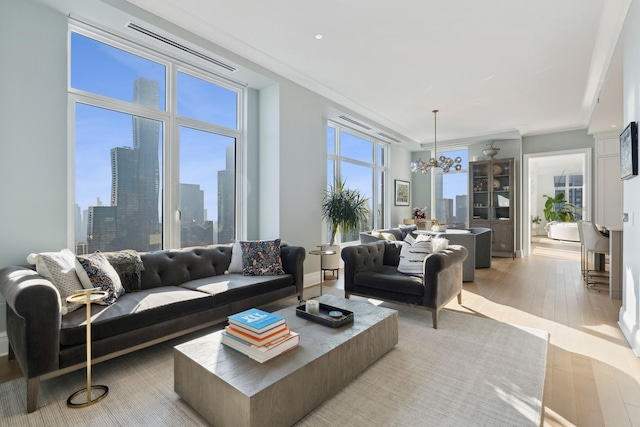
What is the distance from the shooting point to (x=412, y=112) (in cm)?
611

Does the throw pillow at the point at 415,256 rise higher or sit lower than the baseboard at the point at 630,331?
higher

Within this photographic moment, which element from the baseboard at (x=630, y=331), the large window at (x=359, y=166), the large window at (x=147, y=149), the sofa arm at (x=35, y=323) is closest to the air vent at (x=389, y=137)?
the large window at (x=359, y=166)

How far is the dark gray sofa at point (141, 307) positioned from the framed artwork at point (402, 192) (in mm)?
5321

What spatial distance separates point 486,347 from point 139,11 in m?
4.31

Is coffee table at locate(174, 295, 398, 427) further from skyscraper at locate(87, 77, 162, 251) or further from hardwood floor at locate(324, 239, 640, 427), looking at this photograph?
skyscraper at locate(87, 77, 162, 251)

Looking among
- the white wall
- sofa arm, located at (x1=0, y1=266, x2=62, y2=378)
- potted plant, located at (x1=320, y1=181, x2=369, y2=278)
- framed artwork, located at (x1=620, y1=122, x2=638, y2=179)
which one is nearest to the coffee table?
sofa arm, located at (x1=0, y1=266, x2=62, y2=378)

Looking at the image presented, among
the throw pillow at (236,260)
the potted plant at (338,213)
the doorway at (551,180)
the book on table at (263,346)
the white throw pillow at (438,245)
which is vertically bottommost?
the book on table at (263,346)

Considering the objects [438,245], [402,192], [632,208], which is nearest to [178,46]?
[438,245]

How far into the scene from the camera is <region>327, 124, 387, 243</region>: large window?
6344 mm

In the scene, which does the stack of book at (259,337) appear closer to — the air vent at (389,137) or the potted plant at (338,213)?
the potted plant at (338,213)

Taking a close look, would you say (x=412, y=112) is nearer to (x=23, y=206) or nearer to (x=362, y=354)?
(x=362, y=354)

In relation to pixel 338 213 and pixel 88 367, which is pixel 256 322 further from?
pixel 338 213

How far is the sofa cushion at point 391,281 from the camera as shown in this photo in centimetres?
312

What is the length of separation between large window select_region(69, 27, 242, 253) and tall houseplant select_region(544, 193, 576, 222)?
11888mm
